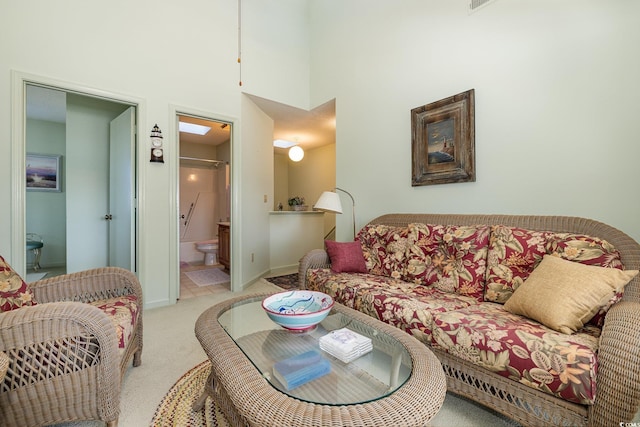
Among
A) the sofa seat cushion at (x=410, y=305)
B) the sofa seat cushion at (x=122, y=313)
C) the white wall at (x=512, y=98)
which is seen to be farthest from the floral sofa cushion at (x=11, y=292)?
the white wall at (x=512, y=98)

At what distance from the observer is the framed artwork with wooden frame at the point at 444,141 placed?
221cm


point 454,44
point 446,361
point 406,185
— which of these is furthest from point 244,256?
point 454,44

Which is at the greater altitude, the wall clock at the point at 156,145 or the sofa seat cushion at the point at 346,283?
the wall clock at the point at 156,145

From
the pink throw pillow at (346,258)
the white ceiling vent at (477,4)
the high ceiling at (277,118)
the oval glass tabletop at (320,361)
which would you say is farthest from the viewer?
the high ceiling at (277,118)

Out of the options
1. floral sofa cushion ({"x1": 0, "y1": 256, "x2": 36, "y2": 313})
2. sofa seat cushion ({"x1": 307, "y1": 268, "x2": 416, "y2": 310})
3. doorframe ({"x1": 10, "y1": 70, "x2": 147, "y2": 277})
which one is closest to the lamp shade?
sofa seat cushion ({"x1": 307, "y1": 268, "x2": 416, "y2": 310})

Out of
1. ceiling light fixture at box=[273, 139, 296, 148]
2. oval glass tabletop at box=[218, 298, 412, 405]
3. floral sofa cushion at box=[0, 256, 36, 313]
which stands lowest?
oval glass tabletop at box=[218, 298, 412, 405]

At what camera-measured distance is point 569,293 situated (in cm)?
124

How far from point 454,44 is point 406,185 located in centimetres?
126

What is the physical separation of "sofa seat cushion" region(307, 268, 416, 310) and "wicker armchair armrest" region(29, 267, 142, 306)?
1250 mm

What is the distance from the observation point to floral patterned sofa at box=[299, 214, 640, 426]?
3.22 ft

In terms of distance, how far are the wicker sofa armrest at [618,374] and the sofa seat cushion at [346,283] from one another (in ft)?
3.39

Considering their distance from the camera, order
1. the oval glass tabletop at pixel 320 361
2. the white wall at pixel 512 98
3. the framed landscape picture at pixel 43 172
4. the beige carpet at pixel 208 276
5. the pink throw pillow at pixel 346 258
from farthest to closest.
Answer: the framed landscape picture at pixel 43 172
the beige carpet at pixel 208 276
the pink throw pillow at pixel 346 258
the white wall at pixel 512 98
the oval glass tabletop at pixel 320 361

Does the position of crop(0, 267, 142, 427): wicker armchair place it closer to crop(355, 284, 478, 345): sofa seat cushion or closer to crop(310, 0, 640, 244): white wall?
crop(355, 284, 478, 345): sofa seat cushion

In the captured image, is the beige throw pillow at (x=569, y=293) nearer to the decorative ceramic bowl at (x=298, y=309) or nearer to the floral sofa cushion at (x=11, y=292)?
the decorative ceramic bowl at (x=298, y=309)
